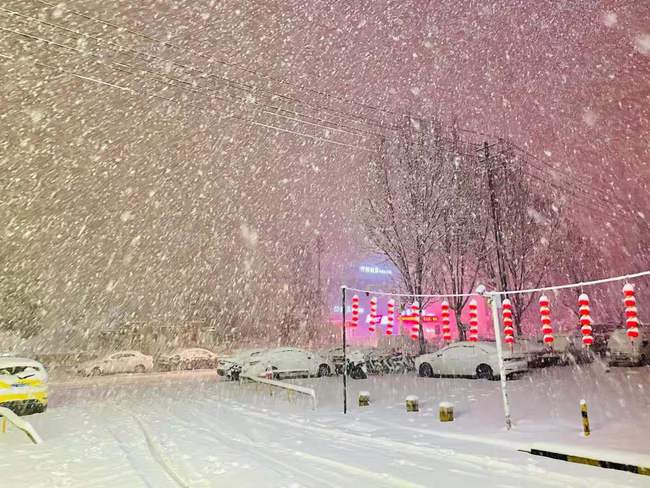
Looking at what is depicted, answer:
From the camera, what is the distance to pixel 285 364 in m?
19.3

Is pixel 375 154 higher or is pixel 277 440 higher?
pixel 375 154

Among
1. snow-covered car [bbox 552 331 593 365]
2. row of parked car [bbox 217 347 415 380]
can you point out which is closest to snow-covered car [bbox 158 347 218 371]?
row of parked car [bbox 217 347 415 380]

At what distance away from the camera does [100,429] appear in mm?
9133

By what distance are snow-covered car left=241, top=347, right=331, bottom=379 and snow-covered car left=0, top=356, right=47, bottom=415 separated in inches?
306

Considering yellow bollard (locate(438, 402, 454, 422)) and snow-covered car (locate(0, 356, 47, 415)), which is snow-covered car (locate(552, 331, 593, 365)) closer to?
yellow bollard (locate(438, 402, 454, 422))

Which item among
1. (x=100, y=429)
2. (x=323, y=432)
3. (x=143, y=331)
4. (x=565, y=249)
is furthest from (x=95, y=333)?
(x=565, y=249)

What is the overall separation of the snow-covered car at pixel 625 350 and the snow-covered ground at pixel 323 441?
8496 mm

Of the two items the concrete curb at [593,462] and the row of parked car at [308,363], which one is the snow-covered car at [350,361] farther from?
the concrete curb at [593,462]

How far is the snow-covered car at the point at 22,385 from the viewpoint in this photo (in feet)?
33.5

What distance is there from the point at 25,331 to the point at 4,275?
19.5 feet

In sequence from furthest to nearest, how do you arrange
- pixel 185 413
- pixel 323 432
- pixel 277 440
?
pixel 185 413 < pixel 323 432 < pixel 277 440

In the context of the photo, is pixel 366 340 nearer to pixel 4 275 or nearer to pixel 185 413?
pixel 4 275

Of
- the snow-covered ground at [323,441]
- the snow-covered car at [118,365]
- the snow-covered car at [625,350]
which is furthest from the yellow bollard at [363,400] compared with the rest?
the snow-covered car at [118,365]

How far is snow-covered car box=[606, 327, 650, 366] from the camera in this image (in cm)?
2091
